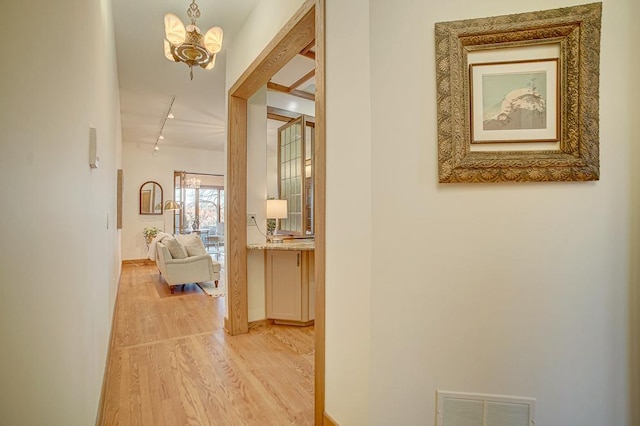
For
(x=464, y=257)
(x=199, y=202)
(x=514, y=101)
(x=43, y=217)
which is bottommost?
(x=464, y=257)

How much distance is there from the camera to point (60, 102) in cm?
95

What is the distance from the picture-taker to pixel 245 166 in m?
3.12

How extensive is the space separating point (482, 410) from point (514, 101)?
136cm

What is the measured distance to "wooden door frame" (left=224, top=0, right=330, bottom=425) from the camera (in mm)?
1633

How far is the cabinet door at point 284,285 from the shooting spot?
3.18 meters

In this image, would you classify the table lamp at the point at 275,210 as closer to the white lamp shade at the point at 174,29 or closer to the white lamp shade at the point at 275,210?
the white lamp shade at the point at 275,210

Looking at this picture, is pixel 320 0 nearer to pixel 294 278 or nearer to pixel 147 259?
pixel 294 278

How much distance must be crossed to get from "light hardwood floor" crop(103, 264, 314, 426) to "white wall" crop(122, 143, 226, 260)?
14.1 ft

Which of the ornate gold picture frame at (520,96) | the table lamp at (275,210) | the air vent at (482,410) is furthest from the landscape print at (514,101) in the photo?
the table lamp at (275,210)

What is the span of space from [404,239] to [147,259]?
25.8 ft

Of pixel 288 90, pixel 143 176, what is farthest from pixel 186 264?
pixel 143 176

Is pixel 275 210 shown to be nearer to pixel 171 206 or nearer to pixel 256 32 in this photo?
pixel 256 32

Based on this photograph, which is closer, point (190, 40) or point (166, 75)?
point (190, 40)

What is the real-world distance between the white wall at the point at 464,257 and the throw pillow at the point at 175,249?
4050 millimetres
